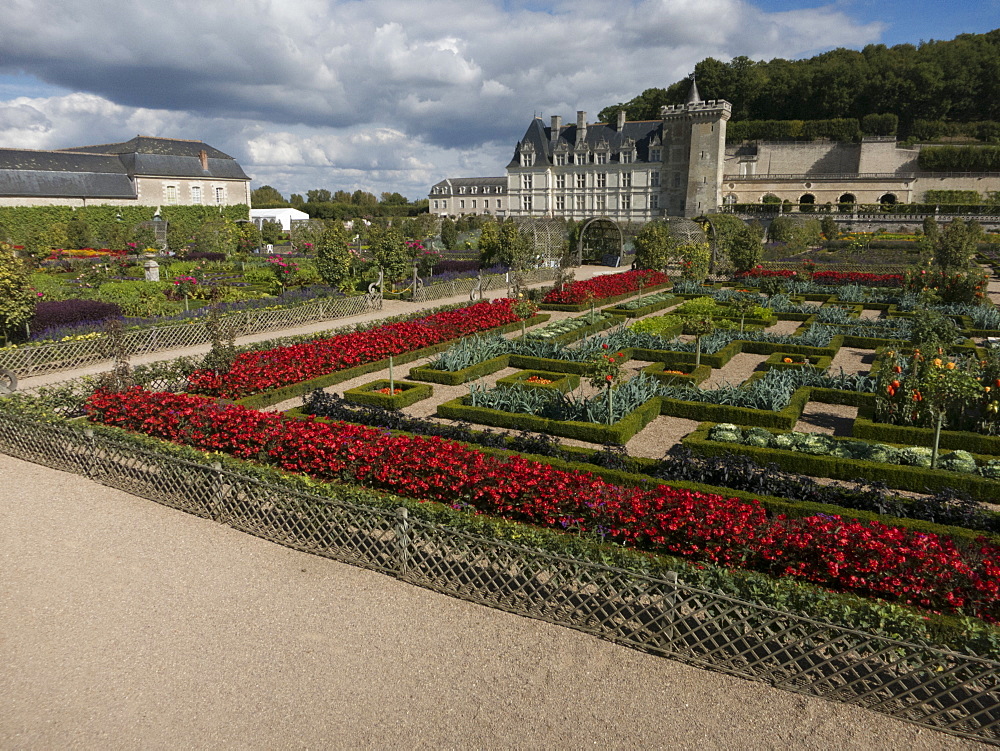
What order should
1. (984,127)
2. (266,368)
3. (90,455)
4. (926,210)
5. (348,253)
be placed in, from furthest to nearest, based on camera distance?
(984,127)
(926,210)
(348,253)
(266,368)
(90,455)

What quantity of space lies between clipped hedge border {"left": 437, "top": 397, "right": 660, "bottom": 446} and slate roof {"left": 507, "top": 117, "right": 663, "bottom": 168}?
6556cm

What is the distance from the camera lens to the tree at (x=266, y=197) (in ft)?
299

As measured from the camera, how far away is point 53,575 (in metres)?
7.36

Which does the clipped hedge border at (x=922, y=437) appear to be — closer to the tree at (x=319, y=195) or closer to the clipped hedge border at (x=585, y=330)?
the clipped hedge border at (x=585, y=330)

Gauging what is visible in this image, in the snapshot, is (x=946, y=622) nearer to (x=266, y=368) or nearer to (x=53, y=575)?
(x=53, y=575)

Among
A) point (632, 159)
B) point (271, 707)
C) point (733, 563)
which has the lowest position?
point (271, 707)

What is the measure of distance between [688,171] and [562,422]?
63.3 metres

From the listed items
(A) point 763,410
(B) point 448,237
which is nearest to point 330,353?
(A) point 763,410

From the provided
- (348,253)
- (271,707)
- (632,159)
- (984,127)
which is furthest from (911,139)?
(271,707)

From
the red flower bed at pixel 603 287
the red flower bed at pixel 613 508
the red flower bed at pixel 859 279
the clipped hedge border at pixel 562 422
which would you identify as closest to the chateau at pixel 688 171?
the red flower bed at pixel 859 279

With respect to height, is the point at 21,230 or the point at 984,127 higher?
the point at 984,127

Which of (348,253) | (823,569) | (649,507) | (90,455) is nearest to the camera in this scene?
(823,569)

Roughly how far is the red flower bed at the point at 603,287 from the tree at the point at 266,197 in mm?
71694

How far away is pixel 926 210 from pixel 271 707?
227ft
